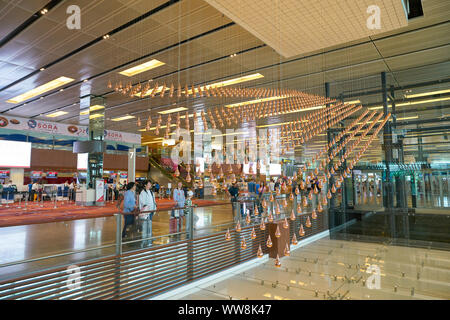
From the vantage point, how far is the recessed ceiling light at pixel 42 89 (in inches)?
411

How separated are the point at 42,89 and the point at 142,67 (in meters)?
5.19

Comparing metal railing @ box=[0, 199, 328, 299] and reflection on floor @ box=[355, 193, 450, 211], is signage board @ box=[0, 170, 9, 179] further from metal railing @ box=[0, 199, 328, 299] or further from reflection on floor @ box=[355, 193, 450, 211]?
reflection on floor @ box=[355, 193, 450, 211]

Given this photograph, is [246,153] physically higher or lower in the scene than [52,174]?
higher

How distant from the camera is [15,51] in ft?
25.8

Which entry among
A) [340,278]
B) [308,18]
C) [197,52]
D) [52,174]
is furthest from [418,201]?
[52,174]

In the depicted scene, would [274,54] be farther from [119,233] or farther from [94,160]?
[94,160]

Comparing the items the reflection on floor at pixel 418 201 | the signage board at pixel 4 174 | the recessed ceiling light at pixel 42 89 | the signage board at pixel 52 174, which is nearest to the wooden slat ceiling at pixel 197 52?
the recessed ceiling light at pixel 42 89

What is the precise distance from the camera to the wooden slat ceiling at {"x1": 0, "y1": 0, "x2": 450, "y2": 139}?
6.18m

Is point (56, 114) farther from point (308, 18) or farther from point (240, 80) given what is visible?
point (308, 18)

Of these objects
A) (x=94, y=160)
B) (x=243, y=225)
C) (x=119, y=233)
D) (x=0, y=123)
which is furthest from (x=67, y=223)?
(x=0, y=123)

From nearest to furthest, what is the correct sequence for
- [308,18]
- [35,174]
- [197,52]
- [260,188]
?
[308,18]
[197,52]
[260,188]
[35,174]

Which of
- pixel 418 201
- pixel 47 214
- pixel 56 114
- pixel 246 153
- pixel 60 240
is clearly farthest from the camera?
pixel 56 114

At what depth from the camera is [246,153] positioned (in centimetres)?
891

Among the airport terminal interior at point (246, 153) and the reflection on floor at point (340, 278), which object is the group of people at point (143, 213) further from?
the reflection on floor at point (340, 278)
